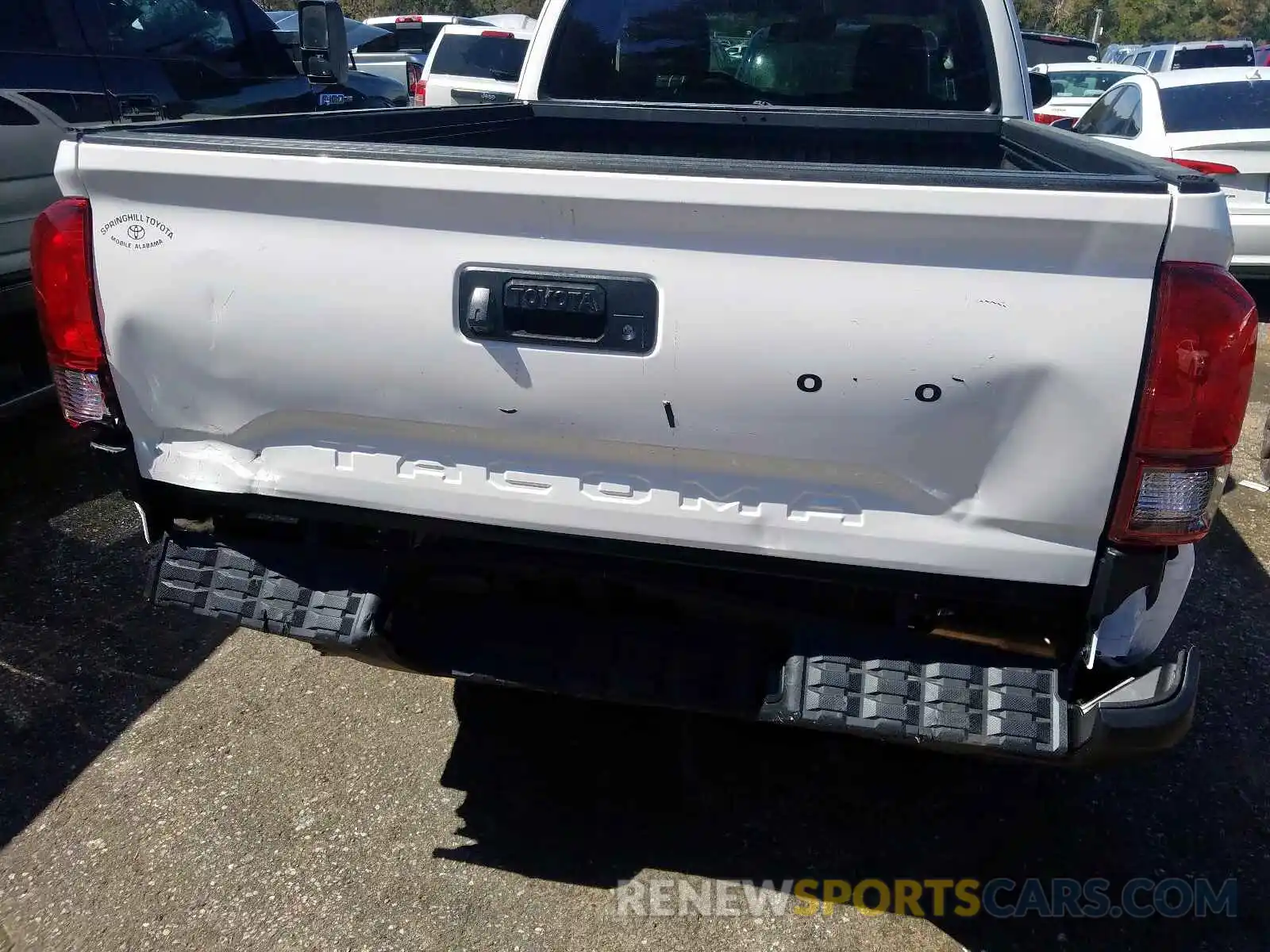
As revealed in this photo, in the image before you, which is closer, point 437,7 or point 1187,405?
point 1187,405

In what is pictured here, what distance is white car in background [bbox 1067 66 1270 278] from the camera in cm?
732

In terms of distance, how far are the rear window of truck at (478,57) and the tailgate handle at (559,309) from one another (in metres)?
12.1

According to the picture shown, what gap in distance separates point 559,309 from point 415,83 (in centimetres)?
1455

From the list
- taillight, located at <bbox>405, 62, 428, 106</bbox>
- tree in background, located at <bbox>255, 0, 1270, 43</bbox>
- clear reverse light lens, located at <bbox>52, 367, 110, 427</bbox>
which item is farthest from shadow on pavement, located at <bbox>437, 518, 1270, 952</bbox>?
tree in background, located at <bbox>255, 0, 1270, 43</bbox>

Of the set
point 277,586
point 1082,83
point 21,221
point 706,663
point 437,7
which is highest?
point 21,221

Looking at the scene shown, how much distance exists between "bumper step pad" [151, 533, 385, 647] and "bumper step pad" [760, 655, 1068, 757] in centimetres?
96

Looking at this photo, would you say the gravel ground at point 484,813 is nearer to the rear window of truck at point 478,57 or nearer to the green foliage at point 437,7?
the rear window of truck at point 478,57

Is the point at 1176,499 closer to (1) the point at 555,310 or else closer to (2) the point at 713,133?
(1) the point at 555,310

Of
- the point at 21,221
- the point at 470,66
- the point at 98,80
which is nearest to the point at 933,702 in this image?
the point at 21,221

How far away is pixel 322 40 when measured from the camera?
19.5 ft

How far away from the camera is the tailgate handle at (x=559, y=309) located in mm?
1987

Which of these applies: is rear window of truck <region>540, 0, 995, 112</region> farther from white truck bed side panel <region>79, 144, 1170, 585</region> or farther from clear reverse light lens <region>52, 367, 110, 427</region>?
clear reverse light lens <region>52, 367, 110, 427</region>

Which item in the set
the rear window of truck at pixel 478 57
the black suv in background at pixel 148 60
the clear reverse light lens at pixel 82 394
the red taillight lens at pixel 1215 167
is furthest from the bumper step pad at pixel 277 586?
the rear window of truck at pixel 478 57

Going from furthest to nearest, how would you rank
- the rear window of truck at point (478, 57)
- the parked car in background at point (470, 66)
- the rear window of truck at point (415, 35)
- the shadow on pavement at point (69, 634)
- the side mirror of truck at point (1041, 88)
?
1. the rear window of truck at point (415, 35)
2. the rear window of truck at point (478, 57)
3. the parked car in background at point (470, 66)
4. the side mirror of truck at point (1041, 88)
5. the shadow on pavement at point (69, 634)
